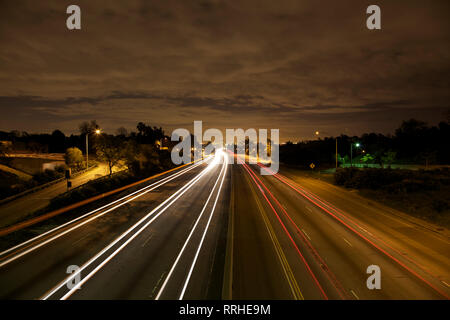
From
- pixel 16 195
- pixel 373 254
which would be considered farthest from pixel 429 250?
pixel 16 195

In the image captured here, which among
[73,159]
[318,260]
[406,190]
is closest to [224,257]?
[318,260]

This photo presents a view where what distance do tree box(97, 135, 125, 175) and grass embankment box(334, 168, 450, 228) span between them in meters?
34.4

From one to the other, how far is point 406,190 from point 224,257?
980 inches

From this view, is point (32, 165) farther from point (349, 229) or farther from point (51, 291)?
point (349, 229)

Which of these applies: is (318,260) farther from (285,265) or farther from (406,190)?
(406,190)

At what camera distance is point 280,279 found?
10.1 m

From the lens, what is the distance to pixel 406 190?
2602cm

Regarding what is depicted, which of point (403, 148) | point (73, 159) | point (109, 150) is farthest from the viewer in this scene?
point (403, 148)

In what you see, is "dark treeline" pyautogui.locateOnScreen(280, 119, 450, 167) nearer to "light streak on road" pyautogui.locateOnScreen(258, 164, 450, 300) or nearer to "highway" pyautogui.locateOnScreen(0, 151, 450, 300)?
"light streak on road" pyautogui.locateOnScreen(258, 164, 450, 300)

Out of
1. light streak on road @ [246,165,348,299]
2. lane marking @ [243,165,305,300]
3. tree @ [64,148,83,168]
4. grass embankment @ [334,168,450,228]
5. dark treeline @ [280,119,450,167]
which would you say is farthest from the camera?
dark treeline @ [280,119,450,167]

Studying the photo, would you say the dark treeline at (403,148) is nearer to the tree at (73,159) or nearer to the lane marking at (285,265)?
the lane marking at (285,265)

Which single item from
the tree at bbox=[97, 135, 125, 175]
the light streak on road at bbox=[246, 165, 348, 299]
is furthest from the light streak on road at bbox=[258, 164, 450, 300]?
the tree at bbox=[97, 135, 125, 175]

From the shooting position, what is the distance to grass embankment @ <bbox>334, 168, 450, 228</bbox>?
20.0m

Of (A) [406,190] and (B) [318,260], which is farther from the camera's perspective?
(A) [406,190]
